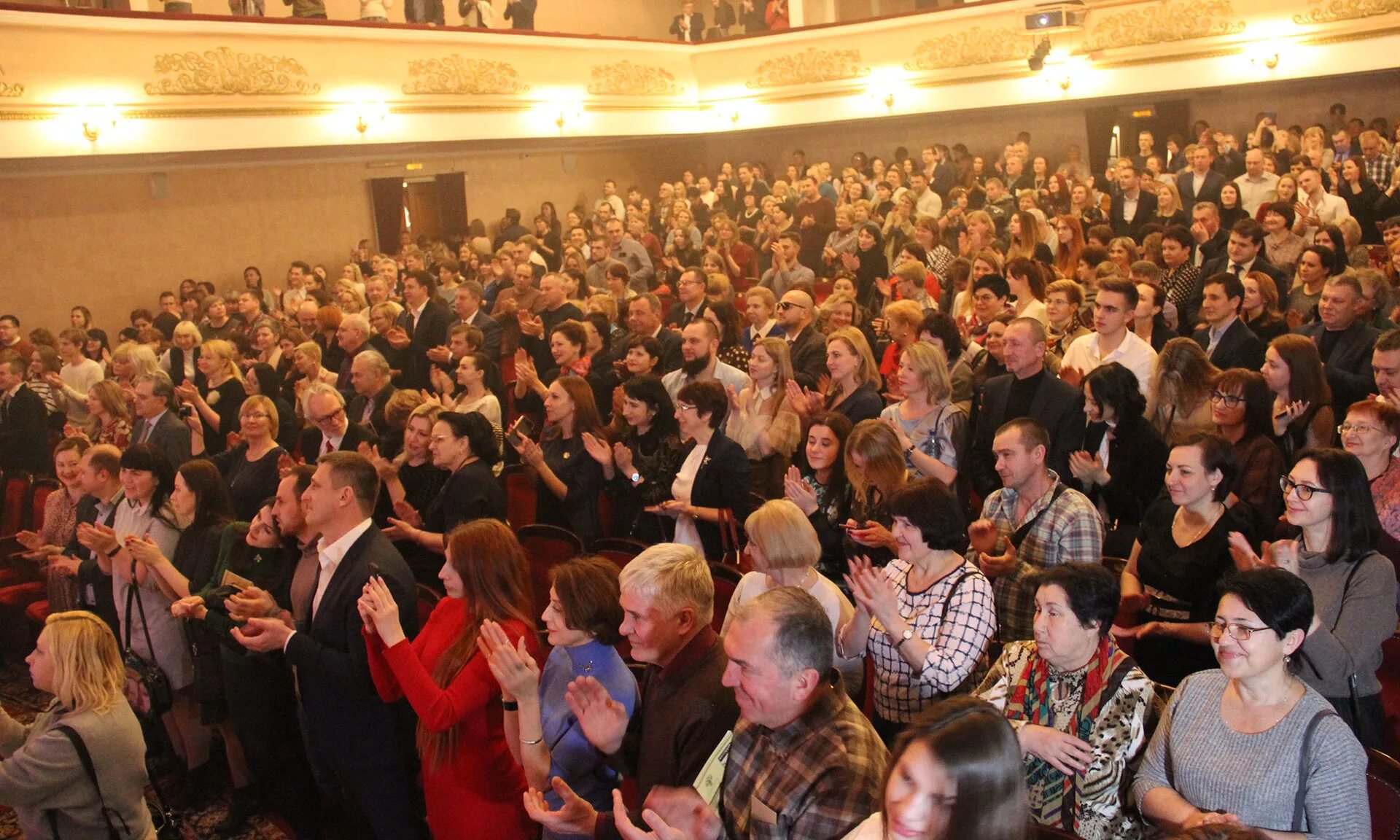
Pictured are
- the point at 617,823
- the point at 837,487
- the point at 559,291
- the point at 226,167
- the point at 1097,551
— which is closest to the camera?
the point at 617,823

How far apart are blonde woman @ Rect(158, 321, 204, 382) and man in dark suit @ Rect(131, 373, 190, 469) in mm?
1974

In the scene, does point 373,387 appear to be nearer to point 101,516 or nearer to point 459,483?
point 101,516

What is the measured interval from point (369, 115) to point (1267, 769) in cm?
1134

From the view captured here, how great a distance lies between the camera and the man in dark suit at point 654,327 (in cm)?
688

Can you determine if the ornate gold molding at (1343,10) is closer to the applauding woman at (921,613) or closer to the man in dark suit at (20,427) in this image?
the applauding woman at (921,613)

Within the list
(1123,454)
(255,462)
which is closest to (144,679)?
(255,462)

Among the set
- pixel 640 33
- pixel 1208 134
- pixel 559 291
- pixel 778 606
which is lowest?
pixel 778 606

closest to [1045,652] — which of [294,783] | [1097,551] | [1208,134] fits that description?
[1097,551]

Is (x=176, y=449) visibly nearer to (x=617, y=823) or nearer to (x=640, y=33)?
(x=617, y=823)

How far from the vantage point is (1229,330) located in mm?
5602

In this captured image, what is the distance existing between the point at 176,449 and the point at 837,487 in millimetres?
3714

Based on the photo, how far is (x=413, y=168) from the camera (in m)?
15.2

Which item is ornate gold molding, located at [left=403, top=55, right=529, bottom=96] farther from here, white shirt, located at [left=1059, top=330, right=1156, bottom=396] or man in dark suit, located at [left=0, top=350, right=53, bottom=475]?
white shirt, located at [left=1059, top=330, right=1156, bottom=396]

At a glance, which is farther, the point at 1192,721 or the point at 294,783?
the point at 294,783
